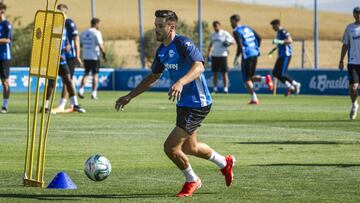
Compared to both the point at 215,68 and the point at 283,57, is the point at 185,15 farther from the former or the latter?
the point at 283,57

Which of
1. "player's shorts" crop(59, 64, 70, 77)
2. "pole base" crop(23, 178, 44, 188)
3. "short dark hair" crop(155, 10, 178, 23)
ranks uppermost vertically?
"short dark hair" crop(155, 10, 178, 23)

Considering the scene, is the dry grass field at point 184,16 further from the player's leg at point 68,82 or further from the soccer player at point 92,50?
the player's leg at point 68,82

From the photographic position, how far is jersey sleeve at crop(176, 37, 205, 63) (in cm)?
1179

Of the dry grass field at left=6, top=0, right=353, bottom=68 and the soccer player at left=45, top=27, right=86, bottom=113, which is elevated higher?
the soccer player at left=45, top=27, right=86, bottom=113

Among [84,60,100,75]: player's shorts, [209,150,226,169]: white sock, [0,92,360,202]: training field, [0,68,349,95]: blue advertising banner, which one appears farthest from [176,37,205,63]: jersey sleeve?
[0,68,349,95]: blue advertising banner

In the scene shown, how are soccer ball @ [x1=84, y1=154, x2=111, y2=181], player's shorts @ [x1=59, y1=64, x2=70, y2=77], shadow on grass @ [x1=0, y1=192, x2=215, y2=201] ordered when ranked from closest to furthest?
shadow on grass @ [x1=0, y1=192, x2=215, y2=201] → soccer ball @ [x1=84, y1=154, x2=111, y2=181] → player's shorts @ [x1=59, y1=64, x2=70, y2=77]

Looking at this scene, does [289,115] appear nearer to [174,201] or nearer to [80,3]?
[174,201]

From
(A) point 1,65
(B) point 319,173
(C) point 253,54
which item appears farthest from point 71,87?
(B) point 319,173

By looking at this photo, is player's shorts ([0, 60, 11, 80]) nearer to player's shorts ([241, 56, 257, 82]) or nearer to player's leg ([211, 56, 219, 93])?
player's shorts ([241, 56, 257, 82])

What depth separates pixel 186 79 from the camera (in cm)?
1146

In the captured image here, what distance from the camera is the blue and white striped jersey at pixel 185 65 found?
11.8 m

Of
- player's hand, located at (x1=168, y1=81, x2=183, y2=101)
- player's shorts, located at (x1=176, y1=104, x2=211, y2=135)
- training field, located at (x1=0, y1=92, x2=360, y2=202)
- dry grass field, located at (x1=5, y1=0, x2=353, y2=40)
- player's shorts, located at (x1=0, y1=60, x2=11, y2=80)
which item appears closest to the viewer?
player's hand, located at (x1=168, y1=81, x2=183, y2=101)

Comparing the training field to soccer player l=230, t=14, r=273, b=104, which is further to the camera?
soccer player l=230, t=14, r=273, b=104

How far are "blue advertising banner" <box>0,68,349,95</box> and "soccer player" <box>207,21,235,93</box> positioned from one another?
1.28 metres
